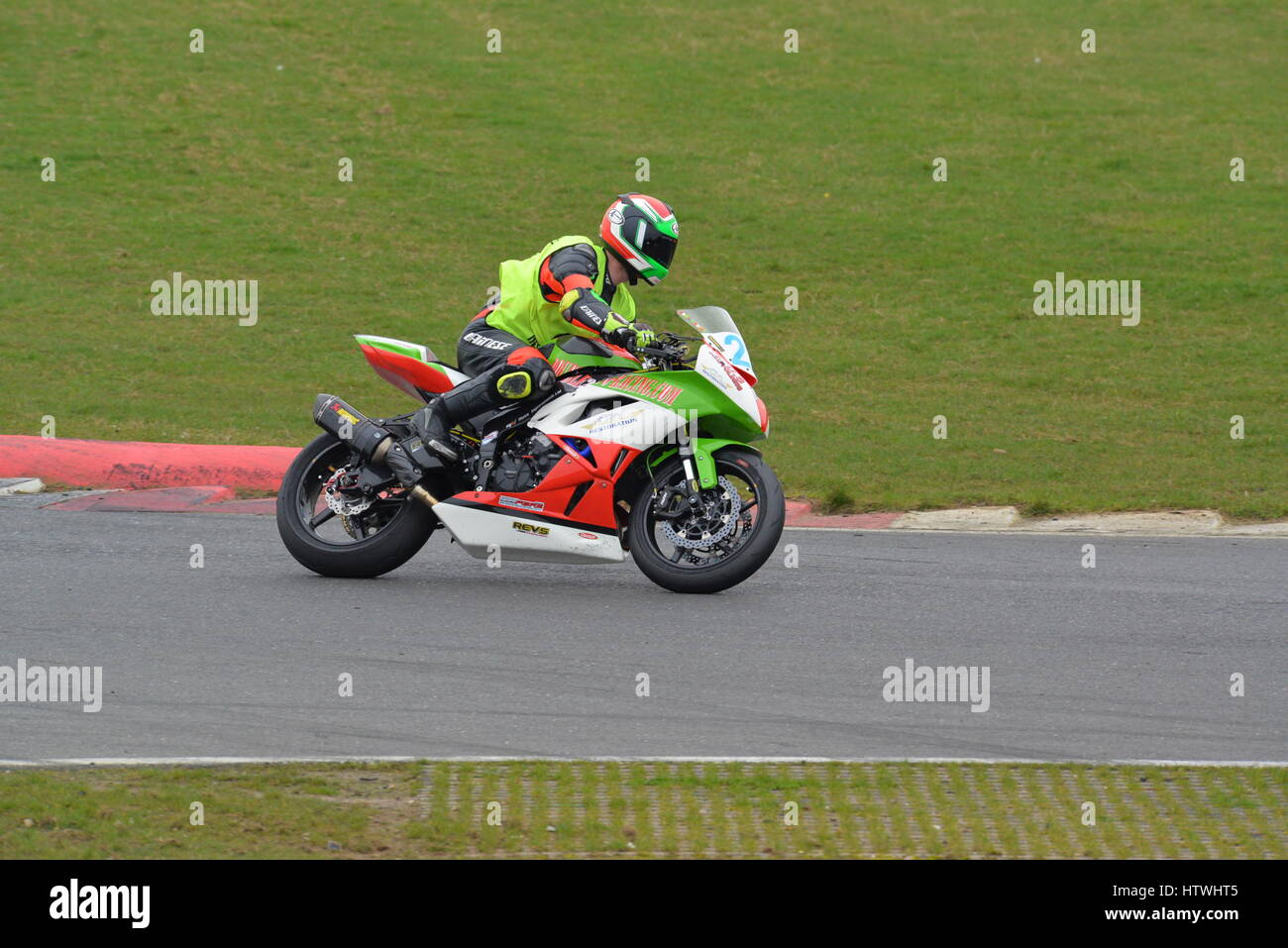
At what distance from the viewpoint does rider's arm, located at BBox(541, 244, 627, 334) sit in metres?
8.73

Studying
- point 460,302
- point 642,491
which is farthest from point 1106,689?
point 460,302

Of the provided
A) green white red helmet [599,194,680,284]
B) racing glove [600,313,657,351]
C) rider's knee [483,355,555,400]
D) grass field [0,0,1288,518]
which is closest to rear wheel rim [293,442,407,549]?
rider's knee [483,355,555,400]

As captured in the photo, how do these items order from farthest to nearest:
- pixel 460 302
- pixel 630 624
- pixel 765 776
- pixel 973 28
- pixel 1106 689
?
1. pixel 973 28
2. pixel 460 302
3. pixel 630 624
4. pixel 1106 689
5. pixel 765 776

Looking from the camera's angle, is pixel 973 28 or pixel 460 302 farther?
pixel 973 28

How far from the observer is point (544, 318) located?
9.22m

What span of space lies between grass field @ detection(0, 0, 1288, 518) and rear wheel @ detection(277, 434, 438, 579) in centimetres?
392

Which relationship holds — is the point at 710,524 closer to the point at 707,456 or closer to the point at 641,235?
the point at 707,456

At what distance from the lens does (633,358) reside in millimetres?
9125

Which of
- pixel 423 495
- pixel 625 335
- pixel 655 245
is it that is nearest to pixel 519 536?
pixel 423 495

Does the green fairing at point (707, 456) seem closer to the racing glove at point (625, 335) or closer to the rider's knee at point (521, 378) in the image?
the racing glove at point (625, 335)

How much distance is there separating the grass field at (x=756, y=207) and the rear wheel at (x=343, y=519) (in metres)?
3.92

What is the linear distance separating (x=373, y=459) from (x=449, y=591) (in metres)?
0.78

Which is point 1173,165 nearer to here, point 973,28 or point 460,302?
point 973,28

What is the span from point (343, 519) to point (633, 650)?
2016 mm
